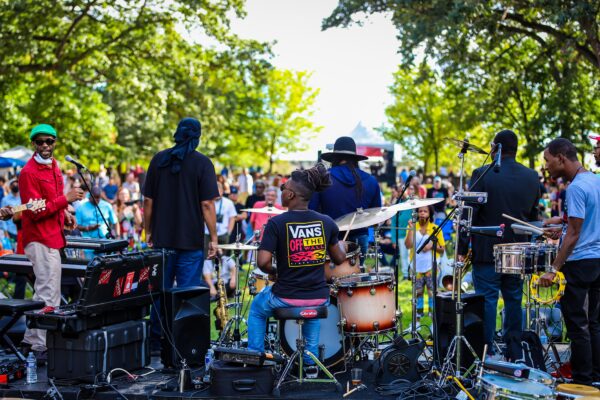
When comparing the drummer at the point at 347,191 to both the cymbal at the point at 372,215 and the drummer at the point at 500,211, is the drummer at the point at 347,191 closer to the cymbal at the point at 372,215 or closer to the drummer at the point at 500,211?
the cymbal at the point at 372,215

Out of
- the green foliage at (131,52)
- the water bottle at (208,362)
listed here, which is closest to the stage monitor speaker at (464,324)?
the water bottle at (208,362)

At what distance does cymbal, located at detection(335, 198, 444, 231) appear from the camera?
7.75 meters

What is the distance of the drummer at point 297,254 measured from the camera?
7289 millimetres

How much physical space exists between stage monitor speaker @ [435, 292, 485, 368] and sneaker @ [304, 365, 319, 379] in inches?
47.2

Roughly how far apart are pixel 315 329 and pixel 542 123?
23.1m

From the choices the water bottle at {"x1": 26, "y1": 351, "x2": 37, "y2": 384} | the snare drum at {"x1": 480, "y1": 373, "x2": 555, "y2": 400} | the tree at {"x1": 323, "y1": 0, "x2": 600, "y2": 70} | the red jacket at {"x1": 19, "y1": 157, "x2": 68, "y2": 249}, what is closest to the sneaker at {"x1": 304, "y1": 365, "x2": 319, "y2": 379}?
the snare drum at {"x1": 480, "y1": 373, "x2": 555, "y2": 400}

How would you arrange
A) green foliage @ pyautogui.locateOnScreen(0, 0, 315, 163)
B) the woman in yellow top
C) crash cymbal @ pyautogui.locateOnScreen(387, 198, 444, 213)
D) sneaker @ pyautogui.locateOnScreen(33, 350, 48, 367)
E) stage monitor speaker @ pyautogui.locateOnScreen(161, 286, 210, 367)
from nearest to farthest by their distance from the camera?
crash cymbal @ pyautogui.locateOnScreen(387, 198, 444, 213) → stage monitor speaker @ pyautogui.locateOnScreen(161, 286, 210, 367) → sneaker @ pyautogui.locateOnScreen(33, 350, 48, 367) → the woman in yellow top → green foliage @ pyautogui.locateOnScreen(0, 0, 315, 163)

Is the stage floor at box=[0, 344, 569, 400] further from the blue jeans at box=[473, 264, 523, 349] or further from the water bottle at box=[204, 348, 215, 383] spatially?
the blue jeans at box=[473, 264, 523, 349]

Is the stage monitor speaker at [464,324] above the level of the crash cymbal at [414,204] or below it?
below

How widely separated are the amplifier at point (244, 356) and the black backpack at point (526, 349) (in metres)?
2.15

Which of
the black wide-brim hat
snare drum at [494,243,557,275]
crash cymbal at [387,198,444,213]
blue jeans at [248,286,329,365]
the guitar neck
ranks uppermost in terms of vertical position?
the black wide-brim hat

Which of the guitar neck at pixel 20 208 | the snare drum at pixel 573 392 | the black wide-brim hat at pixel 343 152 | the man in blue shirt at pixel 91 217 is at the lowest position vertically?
the snare drum at pixel 573 392

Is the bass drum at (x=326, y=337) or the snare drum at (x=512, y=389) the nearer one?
the snare drum at (x=512, y=389)

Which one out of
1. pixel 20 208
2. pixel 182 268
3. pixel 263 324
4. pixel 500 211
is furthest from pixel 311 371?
pixel 20 208
